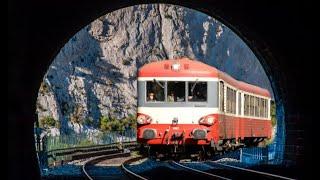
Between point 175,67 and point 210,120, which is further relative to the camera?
point 175,67

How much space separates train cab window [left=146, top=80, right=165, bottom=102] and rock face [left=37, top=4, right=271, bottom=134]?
38.7 m

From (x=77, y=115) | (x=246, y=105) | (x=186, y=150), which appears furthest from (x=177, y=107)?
(x=77, y=115)

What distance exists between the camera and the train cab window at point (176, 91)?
21062mm

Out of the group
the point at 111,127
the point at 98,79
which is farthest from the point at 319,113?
the point at 98,79

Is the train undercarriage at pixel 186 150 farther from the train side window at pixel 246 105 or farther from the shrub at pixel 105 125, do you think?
the shrub at pixel 105 125

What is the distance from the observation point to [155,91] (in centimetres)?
2108

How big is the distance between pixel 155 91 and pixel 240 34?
4167 mm

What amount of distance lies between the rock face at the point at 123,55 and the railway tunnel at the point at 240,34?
1717 inches

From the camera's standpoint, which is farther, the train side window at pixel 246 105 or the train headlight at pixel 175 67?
the train side window at pixel 246 105

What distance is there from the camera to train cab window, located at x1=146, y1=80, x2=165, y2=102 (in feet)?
68.9

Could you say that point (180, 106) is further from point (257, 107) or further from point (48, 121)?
point (48, 121)

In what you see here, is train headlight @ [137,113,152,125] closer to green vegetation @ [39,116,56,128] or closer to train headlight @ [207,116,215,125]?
train headlight @ [207,116,215,125]

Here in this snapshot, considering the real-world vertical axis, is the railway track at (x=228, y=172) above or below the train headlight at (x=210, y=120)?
below

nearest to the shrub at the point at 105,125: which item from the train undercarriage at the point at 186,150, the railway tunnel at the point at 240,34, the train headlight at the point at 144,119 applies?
the train undercarriage at the point at 186,150
